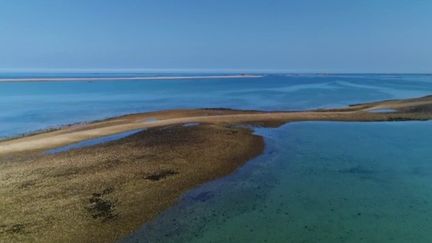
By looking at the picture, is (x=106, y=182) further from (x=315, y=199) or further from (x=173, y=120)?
(x=173, y=120)

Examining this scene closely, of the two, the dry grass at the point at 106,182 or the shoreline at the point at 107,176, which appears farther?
the shoreline at the point at 107,176

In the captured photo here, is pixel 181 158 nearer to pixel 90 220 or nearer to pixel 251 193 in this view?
pixel 251 193

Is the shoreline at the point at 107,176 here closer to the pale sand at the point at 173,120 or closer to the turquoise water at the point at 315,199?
the pale sand at the point at 173,120

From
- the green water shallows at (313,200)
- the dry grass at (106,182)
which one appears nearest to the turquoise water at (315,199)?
the green water shallows at (313,200)

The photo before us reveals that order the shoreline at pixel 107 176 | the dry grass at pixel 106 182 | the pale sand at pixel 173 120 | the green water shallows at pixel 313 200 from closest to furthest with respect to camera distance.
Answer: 1. the green water shallows at pixel 313 200
2. the dry grass at pixel 106 182
3. the shoreline at pixel 107 176
4. the pale sand at pixel 173 120

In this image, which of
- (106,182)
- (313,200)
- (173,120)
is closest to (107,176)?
(106,182)

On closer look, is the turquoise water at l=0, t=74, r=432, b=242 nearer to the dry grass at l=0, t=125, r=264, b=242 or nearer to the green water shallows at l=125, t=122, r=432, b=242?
the green water shallows at l=125, t=122, r=432, b=242

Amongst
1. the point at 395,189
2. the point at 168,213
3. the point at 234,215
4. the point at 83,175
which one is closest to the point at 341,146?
the point at 395,189
